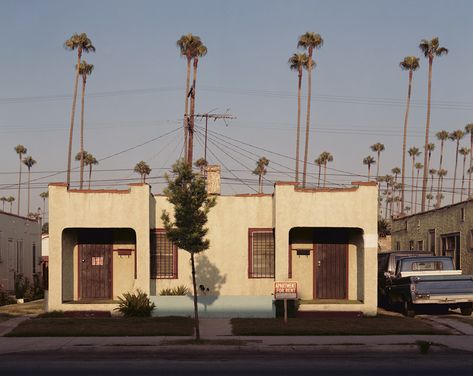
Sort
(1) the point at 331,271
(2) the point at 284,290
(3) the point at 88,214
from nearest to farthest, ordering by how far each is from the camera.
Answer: (2) the point at 284,290 < (3) the point at 88,214 < (1) the point at 331,271

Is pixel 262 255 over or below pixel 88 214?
below

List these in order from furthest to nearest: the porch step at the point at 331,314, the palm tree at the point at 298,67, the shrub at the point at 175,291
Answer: the palm tree at the point at 298,67
the shrub at the point at 175,291
the porch step at the point at 331,314

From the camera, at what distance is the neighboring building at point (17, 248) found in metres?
32.2

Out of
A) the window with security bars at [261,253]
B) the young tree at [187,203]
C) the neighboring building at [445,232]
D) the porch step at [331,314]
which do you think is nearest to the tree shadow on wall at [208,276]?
the window with security bars at [261,253]

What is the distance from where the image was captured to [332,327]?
1923 centimetres

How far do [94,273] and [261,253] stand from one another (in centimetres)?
584

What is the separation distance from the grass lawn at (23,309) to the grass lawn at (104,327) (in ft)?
8.70

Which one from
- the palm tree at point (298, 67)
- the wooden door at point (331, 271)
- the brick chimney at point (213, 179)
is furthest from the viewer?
the palm tree at point (298, 67)

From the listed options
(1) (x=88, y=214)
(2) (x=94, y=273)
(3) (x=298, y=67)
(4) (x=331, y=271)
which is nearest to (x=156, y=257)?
(2) (x=94, y=273)

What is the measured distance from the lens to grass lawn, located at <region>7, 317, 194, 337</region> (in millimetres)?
18141

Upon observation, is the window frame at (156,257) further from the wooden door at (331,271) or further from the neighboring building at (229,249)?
the wooden door at (331,271)

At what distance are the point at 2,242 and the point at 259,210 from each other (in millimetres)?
13889

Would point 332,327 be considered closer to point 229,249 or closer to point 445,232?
point 229,249

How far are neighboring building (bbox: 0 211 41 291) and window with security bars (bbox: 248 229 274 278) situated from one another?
38.1ft
